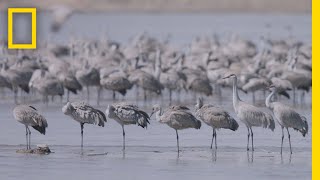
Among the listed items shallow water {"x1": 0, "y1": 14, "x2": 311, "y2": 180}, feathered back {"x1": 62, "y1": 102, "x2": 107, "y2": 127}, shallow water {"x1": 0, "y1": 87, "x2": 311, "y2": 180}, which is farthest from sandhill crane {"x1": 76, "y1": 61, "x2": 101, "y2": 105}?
feathered back {"x1": 62, "y1": 102, "x2": 107, "y2": 127}

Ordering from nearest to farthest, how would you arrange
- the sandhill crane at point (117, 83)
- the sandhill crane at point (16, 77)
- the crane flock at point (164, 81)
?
the crane flock at point (164, 81) → the sandhill crane at point (117, 83) → the sandhill crane at point (16, 77)

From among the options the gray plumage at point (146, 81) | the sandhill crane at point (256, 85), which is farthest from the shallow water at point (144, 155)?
the gray plumage at point (146, 81)

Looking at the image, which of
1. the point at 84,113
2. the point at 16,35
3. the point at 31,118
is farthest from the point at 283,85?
the point at 16,35

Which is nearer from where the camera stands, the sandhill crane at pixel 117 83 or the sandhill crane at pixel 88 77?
the sandhill crane at pixel 117 83

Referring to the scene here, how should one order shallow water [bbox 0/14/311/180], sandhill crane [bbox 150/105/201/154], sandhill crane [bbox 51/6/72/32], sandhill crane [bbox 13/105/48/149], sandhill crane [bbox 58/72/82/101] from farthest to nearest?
sandhill crane [bbox 51/6/72/32], sandhill crane [bbox 58/72/82/101], sandhill crane [bbox 150/105/201/154], sandhill crane [bbox 13/105/48/149], shallow water [bbox 0/14/311/180]

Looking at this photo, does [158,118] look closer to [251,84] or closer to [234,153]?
[234,153]

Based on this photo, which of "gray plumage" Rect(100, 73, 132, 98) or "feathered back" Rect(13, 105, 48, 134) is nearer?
"feathered back" Rect(13, 105, 48, 134)

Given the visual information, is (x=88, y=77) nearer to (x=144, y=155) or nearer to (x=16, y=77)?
(x=16, y=77)

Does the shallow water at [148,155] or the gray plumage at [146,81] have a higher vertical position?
the gray plumage at [146,81]

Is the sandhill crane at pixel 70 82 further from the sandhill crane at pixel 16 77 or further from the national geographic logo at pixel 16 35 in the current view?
the national geographic logo at pixel 16 35

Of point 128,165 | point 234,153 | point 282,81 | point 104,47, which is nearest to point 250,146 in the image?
point 234,153

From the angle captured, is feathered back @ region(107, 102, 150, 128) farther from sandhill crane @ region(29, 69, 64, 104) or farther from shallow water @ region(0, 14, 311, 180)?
sandhill crane @ region(29, 69, 64, 104)

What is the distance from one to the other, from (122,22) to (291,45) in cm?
3708

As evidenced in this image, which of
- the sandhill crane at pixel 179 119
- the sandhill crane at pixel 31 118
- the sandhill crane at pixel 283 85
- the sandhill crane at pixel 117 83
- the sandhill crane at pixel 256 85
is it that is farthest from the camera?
the sandhill crane at pixel 256 85
